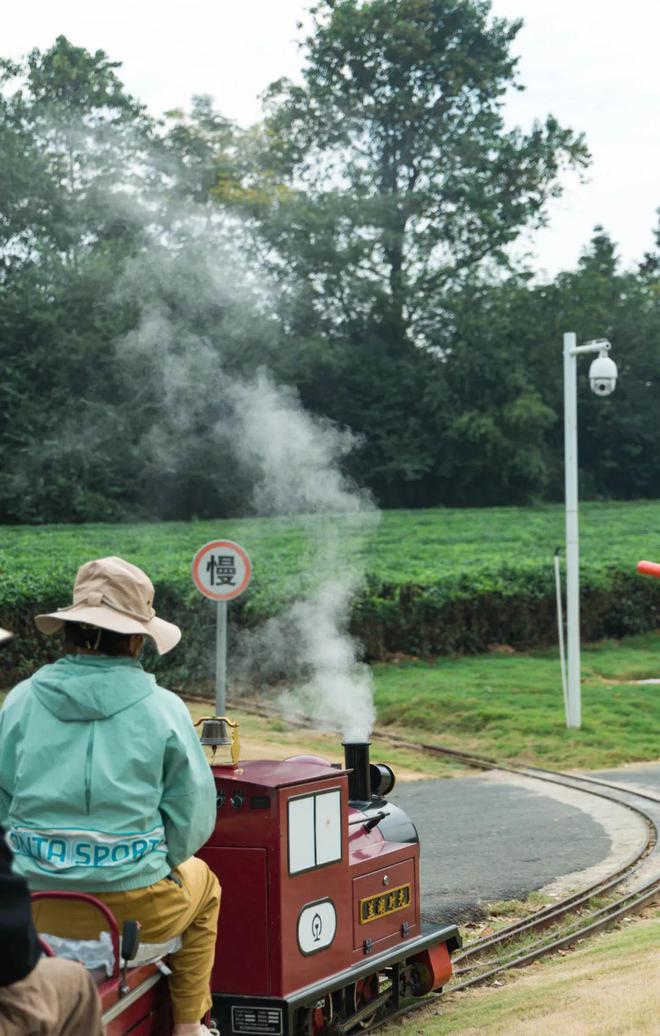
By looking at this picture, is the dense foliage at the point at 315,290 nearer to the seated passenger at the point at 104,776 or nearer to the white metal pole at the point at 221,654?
the white metal pole at the point at 221,654

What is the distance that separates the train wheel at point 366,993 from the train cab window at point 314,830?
846 mm

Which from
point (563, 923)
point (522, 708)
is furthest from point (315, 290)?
point (563, 923)

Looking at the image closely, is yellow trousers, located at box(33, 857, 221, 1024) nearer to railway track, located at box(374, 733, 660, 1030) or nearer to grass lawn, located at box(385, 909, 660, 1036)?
grass lawn, located at box(385, 909, 660, 1036)

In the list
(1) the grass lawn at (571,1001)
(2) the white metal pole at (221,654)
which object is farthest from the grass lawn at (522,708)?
(1) the grass lawn at (571,1001)

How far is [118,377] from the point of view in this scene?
92.7 feet

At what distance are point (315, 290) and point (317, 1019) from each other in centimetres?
3357

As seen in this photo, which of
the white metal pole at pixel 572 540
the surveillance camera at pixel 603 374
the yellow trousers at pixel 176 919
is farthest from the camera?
the white metal pole at pixel 572 540

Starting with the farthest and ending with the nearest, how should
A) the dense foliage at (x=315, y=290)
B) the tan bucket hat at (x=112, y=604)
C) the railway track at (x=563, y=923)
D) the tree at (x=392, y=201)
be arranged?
the tree at (x=392, y=201), the dense foliage at (x=315, y=290), the railway track at (x=563, y=923), the tan bucket hat at (x=112, y=604)

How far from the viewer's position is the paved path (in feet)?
28.9

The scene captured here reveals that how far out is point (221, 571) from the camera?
12.0 m

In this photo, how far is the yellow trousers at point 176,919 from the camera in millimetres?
3719

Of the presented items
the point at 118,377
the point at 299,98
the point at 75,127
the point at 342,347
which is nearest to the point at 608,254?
the point at 299,98

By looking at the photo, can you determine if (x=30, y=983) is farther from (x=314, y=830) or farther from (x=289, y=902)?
(x=314, y=830)

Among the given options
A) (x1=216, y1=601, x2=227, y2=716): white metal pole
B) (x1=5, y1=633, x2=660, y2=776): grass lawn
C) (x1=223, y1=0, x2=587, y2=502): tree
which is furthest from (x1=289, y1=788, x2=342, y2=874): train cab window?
(x1=223, y1=0, x2=587, y2=502): tree
